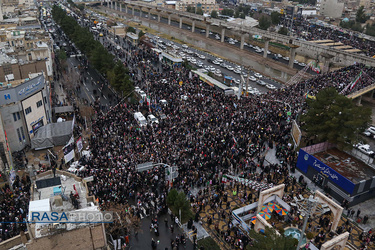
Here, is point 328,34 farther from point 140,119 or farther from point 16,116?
point 16,116

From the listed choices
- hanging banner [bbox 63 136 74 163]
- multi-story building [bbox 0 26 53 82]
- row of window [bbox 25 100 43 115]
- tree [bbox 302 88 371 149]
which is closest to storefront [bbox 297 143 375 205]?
tree [bbox 302 88 371 149]

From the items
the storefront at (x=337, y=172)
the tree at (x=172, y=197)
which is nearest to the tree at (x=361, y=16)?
the storefront at (x=337, y=172)

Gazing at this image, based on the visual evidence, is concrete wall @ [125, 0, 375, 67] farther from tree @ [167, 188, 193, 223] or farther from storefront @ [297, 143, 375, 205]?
tree @ [167, 188, 193, 223]

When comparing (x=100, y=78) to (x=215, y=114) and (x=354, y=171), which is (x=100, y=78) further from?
(x=354, y=171)

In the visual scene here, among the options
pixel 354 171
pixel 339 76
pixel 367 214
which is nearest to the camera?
pixel 367 214

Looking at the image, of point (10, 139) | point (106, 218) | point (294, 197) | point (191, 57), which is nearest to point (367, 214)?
point (294, 197)

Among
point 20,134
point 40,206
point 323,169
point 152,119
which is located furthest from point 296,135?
point 20,134
